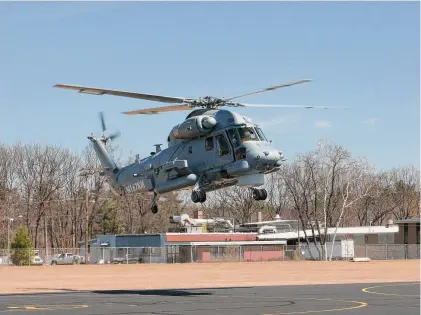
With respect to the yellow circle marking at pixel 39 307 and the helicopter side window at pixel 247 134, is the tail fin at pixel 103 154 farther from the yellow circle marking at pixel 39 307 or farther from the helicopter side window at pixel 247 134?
the yellow circle marking at pixel 39 307

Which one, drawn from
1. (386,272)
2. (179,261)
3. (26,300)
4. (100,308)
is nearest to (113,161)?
(26,300)

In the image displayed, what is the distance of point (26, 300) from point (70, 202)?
7577 centimetres

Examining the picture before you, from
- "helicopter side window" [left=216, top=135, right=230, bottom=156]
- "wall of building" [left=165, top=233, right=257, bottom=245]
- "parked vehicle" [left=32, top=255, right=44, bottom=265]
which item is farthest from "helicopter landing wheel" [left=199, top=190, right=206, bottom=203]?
"parked vehicle" [left=32, top=255, right=44, bottom=265]

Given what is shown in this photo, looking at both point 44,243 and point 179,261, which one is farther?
point 44,243

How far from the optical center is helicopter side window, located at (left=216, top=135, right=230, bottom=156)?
31.2 metres

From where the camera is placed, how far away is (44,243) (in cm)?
11194

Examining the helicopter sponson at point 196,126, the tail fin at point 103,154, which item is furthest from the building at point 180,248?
→ the helicopter sponson at point 196,126

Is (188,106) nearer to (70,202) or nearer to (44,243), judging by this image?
(70,202)

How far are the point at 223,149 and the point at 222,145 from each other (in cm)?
22

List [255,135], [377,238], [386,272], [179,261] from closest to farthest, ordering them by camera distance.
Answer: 1. [255,135]
2. [386,272]
3. [179,261]
4. [377,238]

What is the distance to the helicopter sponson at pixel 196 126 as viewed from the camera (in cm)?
3161

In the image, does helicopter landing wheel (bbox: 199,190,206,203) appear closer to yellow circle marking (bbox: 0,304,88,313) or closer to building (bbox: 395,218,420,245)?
yellow circle marking (bbox: 0,304,88,313)

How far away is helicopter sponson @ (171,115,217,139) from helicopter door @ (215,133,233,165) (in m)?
0.59

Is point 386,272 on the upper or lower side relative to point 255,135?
lower
